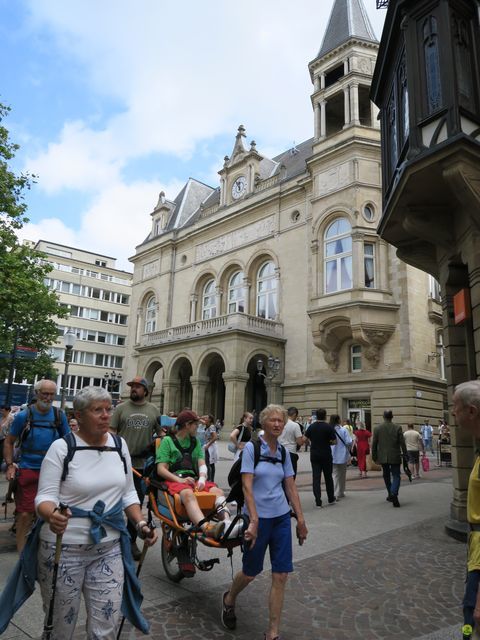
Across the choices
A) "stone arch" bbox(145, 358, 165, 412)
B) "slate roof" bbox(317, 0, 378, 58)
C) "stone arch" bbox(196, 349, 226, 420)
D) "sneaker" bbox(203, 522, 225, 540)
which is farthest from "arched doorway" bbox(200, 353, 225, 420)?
"sneaker" bbox(203, 522, 225, 540)

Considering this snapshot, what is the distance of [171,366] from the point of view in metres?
30.0

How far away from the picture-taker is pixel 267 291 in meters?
29.8

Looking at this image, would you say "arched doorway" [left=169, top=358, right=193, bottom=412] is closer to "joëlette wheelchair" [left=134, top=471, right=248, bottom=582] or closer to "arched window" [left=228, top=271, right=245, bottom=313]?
"arched window" [left=228, top=271, right=245, bottom=313]

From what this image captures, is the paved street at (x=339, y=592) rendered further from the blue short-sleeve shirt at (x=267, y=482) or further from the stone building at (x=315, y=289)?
the stone building at (x=315, y=289)

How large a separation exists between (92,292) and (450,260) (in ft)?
174

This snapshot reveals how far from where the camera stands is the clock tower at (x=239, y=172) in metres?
32.2

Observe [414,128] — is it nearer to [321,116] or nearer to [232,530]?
[232,530]

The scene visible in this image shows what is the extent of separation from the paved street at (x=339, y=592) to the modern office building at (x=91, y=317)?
46.8 m

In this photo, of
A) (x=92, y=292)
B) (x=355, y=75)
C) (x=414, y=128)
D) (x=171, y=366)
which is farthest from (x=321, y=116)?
(x=92, y=292)

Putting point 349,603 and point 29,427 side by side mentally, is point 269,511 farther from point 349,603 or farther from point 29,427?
point 29,427

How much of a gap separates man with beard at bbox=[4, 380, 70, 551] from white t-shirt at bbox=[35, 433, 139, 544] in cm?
263

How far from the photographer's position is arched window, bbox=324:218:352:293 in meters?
24.1

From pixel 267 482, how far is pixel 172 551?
155 cm

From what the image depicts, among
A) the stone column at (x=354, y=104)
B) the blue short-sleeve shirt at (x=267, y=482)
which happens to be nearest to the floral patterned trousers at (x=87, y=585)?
the blue short-sleeve shirt at (x=267, y=482)
